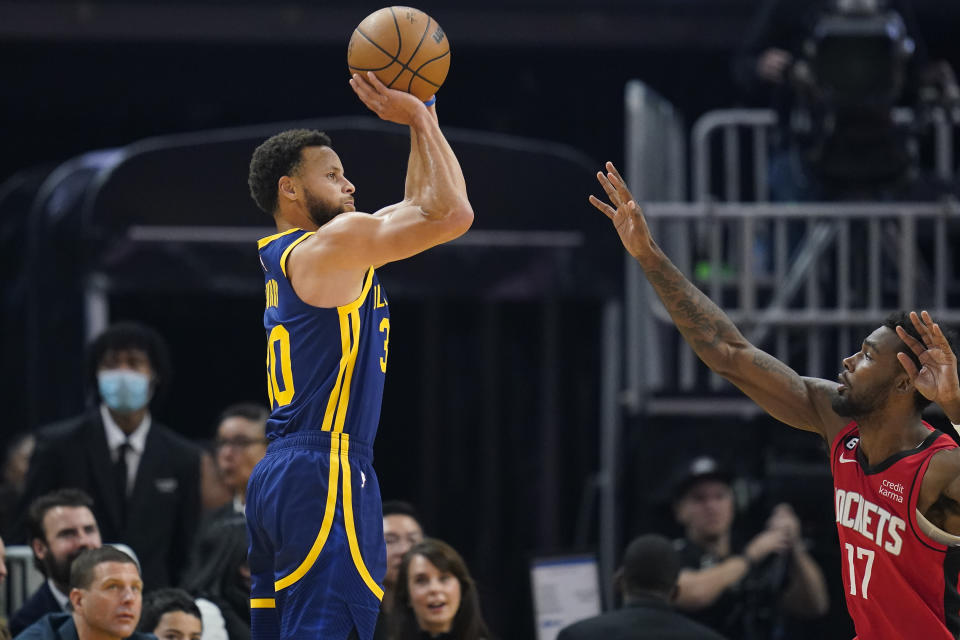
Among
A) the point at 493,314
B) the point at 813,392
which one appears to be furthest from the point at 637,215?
the point at 493,314

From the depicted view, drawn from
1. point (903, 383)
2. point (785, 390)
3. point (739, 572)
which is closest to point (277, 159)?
point (785, 390)

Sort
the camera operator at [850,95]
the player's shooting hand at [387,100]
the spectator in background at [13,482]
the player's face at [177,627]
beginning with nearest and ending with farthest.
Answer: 1. the player's shooting hand at [387,100]
2. the player's face at [177,627]
3. the spectator in background at [13,482]
4. the camera operator at [850,95]

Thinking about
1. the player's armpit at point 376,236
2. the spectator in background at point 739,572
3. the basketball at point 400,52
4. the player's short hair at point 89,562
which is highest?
the basketball at point 400,52

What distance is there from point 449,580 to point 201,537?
1299mm

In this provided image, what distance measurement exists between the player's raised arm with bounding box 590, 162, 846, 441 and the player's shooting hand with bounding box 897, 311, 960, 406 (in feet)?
1.42

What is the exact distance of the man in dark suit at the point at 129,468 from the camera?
301 inches

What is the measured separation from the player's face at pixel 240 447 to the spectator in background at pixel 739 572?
7.43ft

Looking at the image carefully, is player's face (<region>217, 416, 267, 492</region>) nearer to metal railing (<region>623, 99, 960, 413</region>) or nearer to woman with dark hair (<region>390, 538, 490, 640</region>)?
woman with dark hair (<region>390, 538, 490, 640</region>)

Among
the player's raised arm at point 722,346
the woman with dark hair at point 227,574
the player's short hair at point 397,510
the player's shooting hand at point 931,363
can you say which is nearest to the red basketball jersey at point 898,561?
the player's shooting hand at point 931,363

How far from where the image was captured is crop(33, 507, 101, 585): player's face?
270 inches

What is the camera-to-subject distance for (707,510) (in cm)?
857

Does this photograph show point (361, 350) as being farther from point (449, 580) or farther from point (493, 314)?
point (493, 314)

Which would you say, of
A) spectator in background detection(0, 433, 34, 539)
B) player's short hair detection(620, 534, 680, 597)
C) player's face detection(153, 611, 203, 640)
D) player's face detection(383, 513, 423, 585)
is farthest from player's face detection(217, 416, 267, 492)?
player's short hair detection(620, 534, 680, 597)

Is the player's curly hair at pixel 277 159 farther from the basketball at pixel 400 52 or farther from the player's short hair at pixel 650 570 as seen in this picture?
the player's short hair at pixel 650 570
